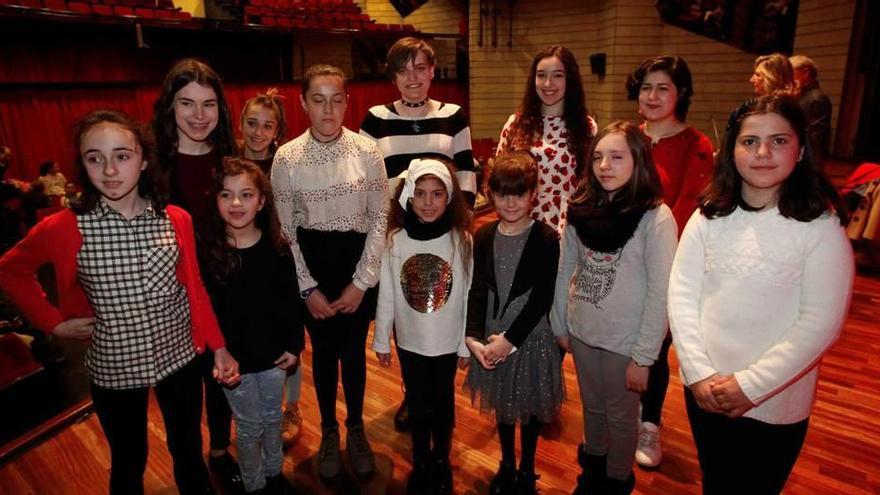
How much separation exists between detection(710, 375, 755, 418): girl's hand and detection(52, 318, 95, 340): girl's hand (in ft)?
5.72

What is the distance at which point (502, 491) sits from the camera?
6.38 ft

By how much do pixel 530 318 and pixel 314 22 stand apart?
33.7ft

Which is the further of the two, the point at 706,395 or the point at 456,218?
the point at 456,218

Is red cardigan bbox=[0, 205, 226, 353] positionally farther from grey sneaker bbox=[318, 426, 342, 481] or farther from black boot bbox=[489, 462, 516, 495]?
black boot bbox=[489, 462, 516, 495]

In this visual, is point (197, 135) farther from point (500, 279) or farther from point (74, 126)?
point (500, 279)

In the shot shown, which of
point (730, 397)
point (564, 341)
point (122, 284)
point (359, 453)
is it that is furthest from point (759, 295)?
point (122, 284)

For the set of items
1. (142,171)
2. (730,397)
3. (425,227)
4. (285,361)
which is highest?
(142,171)

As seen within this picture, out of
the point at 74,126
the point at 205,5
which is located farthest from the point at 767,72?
the point at 205,5

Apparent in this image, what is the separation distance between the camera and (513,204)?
1.73 meters

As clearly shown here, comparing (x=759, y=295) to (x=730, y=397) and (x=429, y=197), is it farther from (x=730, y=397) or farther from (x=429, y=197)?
(x=429, y=197)

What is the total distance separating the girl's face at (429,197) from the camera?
1.76 metres

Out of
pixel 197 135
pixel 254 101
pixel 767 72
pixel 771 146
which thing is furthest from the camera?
→ pixel 767 72

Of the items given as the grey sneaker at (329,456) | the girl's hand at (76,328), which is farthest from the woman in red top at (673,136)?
the girl's hand at (76,328)

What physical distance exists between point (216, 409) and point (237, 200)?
89cm
